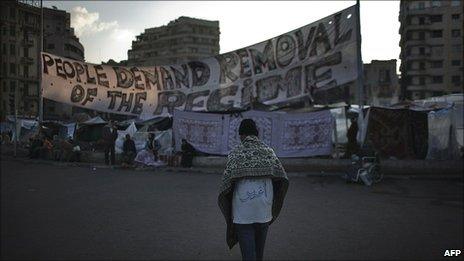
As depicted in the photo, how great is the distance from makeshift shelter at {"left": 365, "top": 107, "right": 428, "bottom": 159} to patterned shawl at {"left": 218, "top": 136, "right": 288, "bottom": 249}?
495 inches

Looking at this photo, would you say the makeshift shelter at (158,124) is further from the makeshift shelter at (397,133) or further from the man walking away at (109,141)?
the makeshift shelter at (397,133)

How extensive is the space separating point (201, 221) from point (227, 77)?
1050 cm

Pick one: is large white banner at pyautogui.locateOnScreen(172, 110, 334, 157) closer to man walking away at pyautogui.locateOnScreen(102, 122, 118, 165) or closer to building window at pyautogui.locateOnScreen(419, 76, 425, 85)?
man walking away at pyautogui.locateOnScreen(102, 122, 118, 165)

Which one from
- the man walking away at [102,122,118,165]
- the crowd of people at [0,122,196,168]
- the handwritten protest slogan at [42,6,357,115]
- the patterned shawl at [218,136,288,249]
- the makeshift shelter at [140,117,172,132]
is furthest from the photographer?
the makeshift shelter at [140,117,172,132]

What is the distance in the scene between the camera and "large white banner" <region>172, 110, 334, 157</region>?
1609 centimetres

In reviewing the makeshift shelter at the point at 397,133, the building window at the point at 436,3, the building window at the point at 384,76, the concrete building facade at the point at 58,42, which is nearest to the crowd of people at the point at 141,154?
the makeshift shelter at the point at 397,133

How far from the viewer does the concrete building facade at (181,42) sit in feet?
383

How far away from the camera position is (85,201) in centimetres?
962

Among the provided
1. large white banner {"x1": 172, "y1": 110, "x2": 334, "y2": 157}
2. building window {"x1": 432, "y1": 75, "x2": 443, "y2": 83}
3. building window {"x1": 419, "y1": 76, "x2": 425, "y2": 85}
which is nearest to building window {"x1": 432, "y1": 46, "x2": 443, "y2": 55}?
building window {"x1": 432, "y1": 75, "x2": 443, "y2": 83}

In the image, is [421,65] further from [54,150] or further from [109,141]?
[109,141]

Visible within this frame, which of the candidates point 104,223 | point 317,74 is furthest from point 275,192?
point 317,74

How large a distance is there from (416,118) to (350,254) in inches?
467

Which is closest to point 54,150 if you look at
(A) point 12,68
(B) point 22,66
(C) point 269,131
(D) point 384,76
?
(C) point 269,131

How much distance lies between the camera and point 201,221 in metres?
7.75
